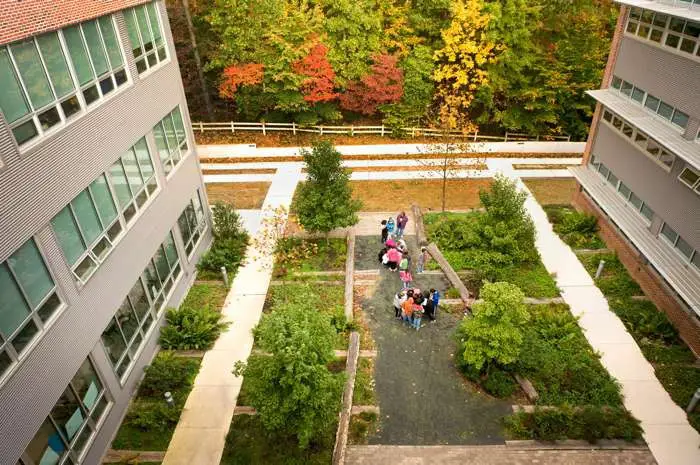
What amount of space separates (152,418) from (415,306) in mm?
8120

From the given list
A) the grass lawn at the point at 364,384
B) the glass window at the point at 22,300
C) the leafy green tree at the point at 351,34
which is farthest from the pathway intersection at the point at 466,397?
the leafy green tree at the point at 351,34

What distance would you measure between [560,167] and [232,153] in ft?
62.4

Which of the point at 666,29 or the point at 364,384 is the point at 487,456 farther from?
the point at 666,29

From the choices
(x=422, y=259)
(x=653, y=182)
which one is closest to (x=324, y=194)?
(x=422, y=259)

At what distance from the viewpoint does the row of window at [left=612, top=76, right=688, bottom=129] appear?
49.3 ft

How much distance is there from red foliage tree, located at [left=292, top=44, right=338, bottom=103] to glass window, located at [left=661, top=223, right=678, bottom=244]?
1847 cm

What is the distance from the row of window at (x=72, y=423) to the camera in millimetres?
9578

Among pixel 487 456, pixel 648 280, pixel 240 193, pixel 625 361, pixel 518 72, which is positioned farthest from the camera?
pixel 518 72

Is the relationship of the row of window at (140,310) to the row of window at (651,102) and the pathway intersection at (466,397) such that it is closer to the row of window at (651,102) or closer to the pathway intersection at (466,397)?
the pathway intersection at (466,397)

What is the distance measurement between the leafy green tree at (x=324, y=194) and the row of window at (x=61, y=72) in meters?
6.62

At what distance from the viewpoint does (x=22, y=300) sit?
9023 millimetres

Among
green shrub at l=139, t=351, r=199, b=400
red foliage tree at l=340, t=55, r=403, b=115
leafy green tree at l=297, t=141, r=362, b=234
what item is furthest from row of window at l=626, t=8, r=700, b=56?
green shrub at l=139, t=351, r=199, b=400

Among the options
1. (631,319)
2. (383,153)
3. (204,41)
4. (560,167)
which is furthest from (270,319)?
(204,41)

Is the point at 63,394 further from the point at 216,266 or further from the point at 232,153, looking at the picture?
the point at 232,153
